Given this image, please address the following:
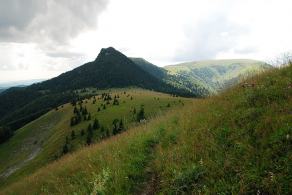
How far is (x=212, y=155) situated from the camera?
28.8ft

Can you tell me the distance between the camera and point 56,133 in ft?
458

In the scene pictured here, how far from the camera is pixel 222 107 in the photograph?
11.5 m

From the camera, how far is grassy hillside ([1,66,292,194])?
7445 mm

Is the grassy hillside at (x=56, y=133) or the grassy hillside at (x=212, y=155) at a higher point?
the grassy hillside at (x=212, y=155)

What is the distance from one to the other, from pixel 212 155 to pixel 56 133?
450ft

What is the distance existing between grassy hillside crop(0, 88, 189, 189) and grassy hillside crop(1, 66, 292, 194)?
90228 millimetres

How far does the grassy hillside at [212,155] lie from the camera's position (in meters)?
7.45

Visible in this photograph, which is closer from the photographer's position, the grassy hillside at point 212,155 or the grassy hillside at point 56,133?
the grassy hillside at point 212,155

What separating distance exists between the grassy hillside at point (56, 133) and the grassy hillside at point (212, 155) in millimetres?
90228

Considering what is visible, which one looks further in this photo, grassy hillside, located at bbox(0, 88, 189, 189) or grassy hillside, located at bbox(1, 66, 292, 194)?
grassy hillside, located at bbox(0, 88, 189, 189)

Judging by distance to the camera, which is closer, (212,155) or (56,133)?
(212,155)

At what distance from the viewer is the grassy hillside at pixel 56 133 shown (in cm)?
11179

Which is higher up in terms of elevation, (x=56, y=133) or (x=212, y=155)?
(x=212, y=155)

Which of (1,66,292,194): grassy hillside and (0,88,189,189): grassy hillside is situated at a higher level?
(1,66,292,194): grassy hillside
